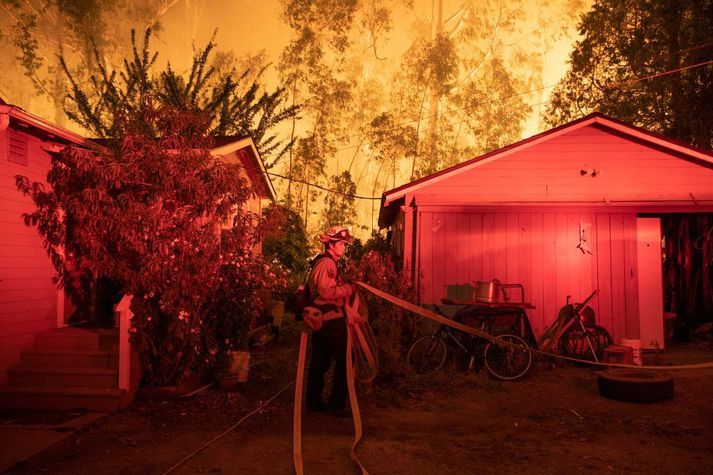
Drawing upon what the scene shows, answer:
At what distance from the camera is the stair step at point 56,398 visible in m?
7.52

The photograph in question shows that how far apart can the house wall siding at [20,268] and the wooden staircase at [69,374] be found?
223mm

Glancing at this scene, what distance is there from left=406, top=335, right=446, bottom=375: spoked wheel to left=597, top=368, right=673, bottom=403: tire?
7.89 ft

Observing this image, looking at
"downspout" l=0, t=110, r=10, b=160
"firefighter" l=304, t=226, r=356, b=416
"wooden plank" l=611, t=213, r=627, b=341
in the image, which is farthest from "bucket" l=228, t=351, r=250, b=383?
"wooden plank" l=611, t=213, r=627, b=341

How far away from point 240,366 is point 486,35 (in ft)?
178

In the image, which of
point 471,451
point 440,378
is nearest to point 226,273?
point 440,378

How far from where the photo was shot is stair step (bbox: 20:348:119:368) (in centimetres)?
816

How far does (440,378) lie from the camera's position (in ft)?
29.7

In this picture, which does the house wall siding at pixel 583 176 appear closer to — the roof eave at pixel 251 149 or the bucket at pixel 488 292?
the bucket at pixel 488 292

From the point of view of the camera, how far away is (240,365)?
29.0 feet

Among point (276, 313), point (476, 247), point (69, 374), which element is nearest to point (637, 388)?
point (476, 247)

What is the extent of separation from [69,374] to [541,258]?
8.40m

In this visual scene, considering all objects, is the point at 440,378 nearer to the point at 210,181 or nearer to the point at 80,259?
the point at 210,181

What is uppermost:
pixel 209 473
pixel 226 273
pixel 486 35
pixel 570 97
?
pixel 486 35

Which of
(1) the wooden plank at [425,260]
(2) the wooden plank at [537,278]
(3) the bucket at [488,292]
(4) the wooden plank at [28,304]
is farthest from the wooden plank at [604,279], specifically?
(4) the wooden plank at [28,304]
